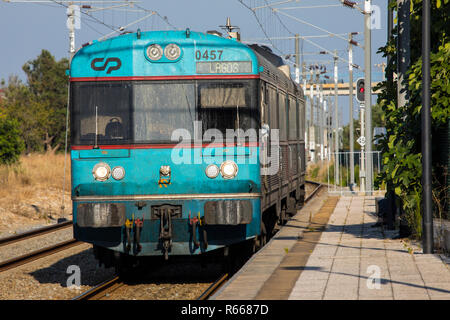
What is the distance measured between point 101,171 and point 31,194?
1737 centimetres

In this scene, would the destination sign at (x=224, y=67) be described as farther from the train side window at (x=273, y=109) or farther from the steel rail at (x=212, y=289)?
the steel rail at (x=212, y=289)

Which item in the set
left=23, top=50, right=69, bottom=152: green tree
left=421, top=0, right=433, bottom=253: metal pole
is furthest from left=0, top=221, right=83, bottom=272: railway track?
left=23, top=50, right=69, bottom=152: green tree

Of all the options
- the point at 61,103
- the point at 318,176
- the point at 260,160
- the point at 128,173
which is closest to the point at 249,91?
the point at 260,160

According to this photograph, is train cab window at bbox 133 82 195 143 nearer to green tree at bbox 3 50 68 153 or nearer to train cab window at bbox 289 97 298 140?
train cab window at bbox 289 97 298 140

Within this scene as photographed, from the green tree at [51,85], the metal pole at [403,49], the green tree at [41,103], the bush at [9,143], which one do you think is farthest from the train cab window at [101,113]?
the green tree at [51,85]

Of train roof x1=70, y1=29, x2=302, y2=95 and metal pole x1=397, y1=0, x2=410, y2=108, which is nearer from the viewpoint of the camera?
train roof x1=70, y1=29, x2=302, y2=95

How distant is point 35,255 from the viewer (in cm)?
1470

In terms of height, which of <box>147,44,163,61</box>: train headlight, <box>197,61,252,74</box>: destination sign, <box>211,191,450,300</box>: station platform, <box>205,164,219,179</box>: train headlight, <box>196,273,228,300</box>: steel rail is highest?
<box>147,44,163,61</box>: train headlight

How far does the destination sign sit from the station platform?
2.89m

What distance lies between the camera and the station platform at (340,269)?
8789 millimetres

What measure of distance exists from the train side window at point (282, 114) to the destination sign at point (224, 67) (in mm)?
3225

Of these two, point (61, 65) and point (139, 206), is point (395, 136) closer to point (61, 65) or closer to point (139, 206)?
point (139, 206)

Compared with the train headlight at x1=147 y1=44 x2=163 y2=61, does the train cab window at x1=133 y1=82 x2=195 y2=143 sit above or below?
below

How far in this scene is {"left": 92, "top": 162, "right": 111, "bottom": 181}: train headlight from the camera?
10.8 m
